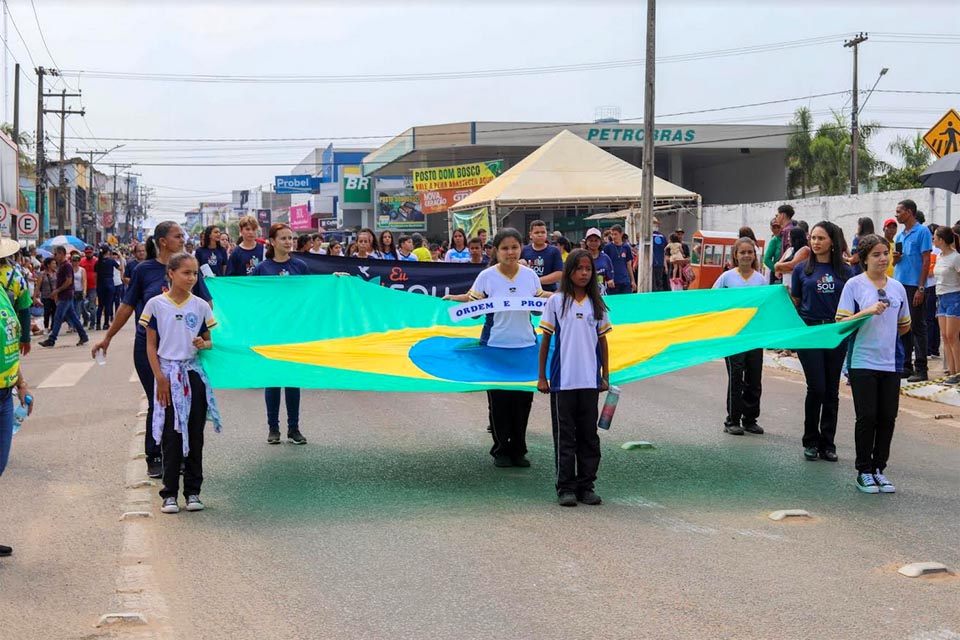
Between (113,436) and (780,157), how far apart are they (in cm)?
4909

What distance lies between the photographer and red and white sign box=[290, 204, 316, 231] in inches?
4291

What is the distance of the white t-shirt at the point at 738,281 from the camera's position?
9.98m

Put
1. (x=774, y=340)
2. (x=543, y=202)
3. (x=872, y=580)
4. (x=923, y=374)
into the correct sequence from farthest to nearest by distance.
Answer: (x=543, y=202) → (x=923, y=374) → (x=774, y=340) → (x=872, y=580)

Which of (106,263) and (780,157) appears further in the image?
(780,157)

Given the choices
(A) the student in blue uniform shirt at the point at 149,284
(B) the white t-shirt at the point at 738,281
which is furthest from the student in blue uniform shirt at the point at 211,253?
(B) the white t-shirt at the point at 738,281

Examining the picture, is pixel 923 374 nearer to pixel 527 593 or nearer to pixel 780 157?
pixel 527 593

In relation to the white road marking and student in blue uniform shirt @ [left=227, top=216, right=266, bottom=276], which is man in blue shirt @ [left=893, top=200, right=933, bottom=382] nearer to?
student in blue uniform shirt @ [left=227, top=216, right=266, bottom=276]

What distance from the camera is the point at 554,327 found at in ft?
24.4

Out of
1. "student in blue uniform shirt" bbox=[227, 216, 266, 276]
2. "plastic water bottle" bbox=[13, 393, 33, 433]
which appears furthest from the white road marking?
"plastic water bottle" bbox=[13, 393, 33, 433]

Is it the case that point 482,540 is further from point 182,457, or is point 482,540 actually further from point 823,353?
point 823,353

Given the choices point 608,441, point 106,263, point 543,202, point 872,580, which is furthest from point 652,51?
point 872,580

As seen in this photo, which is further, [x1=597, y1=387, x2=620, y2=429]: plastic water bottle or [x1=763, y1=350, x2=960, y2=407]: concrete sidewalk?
[x1=763, y1=350, x2=960, y2=407]: concrete sidewalk

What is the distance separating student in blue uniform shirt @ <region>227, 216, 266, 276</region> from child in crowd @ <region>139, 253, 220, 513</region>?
471 centimetres

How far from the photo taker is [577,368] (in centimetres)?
733
